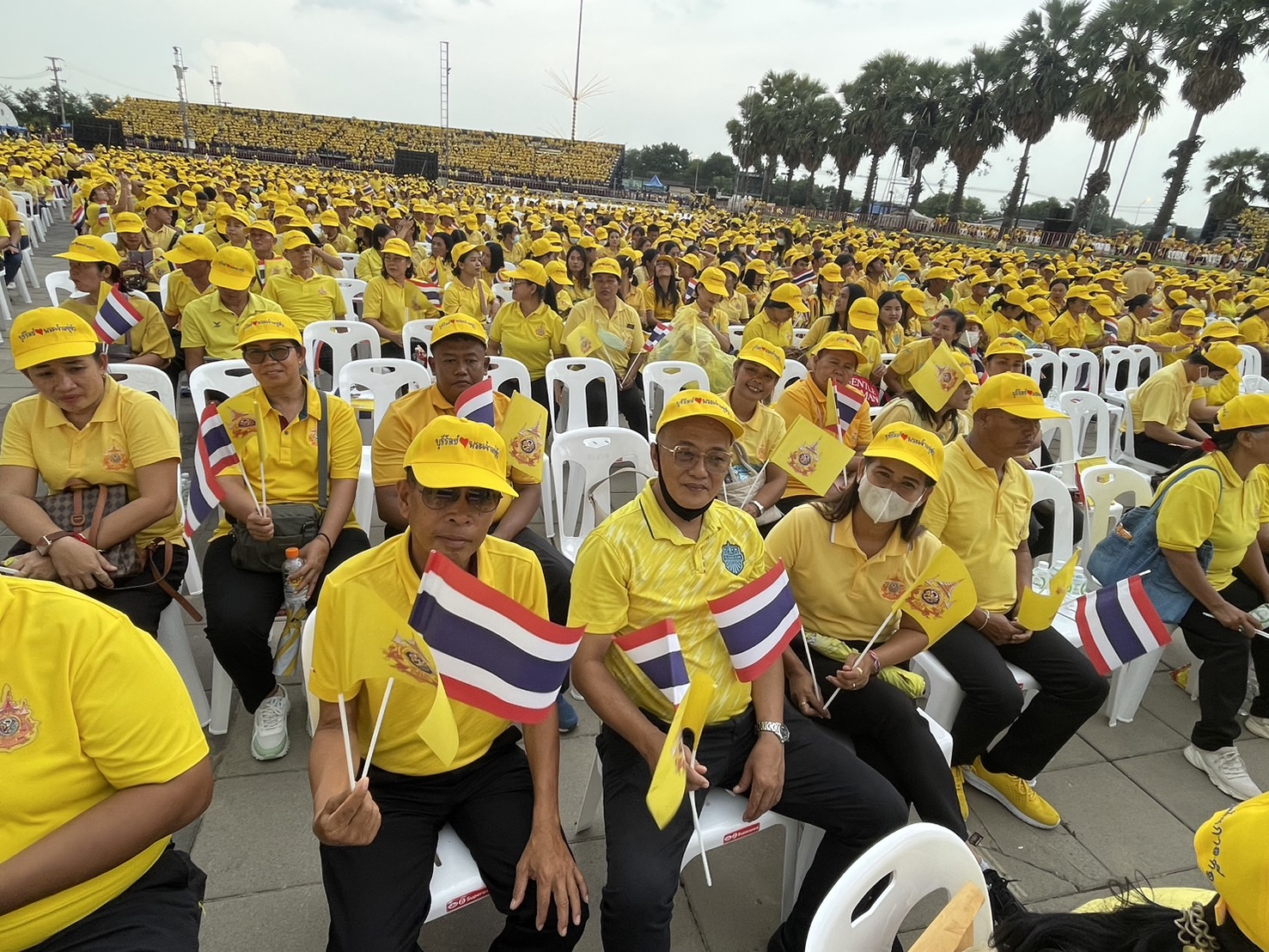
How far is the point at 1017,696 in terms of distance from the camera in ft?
8.73

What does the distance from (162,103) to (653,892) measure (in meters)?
70.2

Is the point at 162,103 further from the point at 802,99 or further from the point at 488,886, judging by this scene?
the point at 488,886

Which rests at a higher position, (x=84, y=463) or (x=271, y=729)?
(x=84, y=463)

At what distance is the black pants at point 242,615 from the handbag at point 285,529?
6 centimetres

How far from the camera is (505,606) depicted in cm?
153

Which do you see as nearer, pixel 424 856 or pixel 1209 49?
pixel 424 856

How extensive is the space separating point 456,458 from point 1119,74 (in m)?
37.5

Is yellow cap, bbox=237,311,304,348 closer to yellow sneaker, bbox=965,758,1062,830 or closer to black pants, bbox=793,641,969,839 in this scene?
black pants, bbox=793,641,969,839

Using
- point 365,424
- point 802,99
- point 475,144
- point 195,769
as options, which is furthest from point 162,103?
point 195,769

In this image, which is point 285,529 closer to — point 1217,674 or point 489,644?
point 489,644

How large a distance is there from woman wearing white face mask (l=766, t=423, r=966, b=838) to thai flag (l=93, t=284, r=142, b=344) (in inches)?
176

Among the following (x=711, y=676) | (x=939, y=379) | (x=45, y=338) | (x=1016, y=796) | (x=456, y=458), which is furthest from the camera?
(x=939, y=379)

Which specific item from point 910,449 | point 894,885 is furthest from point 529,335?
point 894,885

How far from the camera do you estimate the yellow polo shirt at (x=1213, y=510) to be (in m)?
2.97
